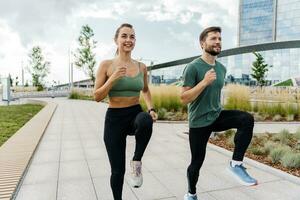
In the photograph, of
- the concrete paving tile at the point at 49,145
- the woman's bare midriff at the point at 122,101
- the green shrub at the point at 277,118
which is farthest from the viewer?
the green shrub at the point at 277,118

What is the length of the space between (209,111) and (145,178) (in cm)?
201

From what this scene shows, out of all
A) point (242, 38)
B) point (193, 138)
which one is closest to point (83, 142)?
point (193, 138)

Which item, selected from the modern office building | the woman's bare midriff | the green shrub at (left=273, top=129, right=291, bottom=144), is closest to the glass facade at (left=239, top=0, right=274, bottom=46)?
the modern office building

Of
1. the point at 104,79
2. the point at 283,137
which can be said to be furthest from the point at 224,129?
the point at 283,137

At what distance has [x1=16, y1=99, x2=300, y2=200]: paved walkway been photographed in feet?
13.6

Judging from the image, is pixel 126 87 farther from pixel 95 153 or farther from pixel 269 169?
pixel 95 153

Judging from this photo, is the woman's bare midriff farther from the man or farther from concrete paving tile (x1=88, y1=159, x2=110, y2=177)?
concrete paving tile (x1=88, y1=159, x2=110, y2=177)

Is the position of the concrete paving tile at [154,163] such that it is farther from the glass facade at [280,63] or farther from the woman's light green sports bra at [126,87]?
the glass facade at [280,63]

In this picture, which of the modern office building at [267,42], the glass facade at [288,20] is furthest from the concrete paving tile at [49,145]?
the glass facade at [288,20]

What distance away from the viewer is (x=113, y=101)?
3.13 meters

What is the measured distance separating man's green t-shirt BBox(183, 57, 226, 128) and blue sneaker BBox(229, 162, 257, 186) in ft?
1.72

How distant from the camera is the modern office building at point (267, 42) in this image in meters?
60.9

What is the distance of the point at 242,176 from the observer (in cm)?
307

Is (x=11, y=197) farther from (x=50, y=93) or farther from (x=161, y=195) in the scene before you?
(x=50, y=93)
